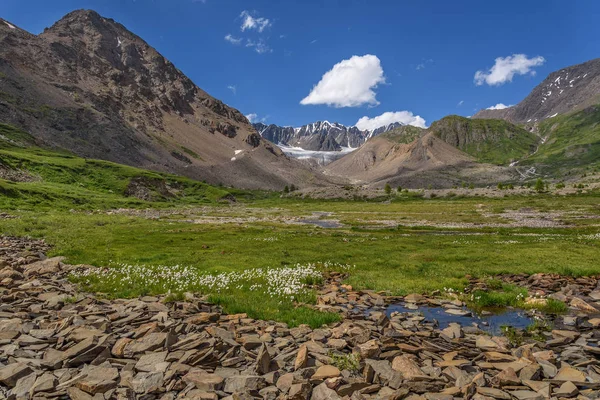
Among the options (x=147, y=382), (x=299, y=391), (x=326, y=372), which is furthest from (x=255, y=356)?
(x=147, y=382)

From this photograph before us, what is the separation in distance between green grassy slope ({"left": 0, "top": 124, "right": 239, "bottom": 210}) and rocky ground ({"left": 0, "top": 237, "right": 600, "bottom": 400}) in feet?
217

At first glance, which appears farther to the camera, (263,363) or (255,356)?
(255,356)

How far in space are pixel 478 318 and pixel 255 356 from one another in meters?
11.8

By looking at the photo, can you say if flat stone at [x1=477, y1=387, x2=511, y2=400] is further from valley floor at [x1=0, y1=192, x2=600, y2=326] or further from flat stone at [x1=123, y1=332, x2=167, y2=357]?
flat stone at [x1=123, y1=332, x2=167, y2=357]

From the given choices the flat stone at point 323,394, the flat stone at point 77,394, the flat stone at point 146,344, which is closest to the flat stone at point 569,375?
the flat stone at point 323,394

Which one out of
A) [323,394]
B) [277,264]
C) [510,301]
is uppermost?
[323,394]

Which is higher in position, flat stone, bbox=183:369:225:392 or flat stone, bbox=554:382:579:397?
flat stone, bbox=554:382:579:397

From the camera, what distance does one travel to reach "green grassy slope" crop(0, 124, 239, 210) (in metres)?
78.3

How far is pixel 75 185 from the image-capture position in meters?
123

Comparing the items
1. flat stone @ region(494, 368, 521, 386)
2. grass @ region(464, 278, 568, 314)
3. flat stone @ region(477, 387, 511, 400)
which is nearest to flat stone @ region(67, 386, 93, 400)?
flat stone @ region(477, 387, 511, 400)

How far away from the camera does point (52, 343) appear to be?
35.8 ft

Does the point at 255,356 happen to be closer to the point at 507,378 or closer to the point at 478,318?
the point at 507,378

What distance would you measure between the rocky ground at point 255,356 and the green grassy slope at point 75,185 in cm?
6627

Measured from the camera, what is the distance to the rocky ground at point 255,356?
9.00 metres
